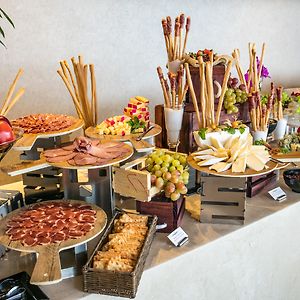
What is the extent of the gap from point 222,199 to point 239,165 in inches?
5.7

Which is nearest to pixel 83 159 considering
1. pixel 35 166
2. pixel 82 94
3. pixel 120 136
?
pixel 35 166

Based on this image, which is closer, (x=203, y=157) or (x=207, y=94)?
(x=203, y=157)

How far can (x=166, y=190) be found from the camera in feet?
4.36

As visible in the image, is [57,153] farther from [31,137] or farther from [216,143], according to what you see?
[216,143]

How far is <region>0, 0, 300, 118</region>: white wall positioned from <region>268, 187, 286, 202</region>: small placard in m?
1.78

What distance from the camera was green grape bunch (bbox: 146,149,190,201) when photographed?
A: 4.35 feet

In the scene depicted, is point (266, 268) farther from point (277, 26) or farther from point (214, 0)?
point (277, 26)

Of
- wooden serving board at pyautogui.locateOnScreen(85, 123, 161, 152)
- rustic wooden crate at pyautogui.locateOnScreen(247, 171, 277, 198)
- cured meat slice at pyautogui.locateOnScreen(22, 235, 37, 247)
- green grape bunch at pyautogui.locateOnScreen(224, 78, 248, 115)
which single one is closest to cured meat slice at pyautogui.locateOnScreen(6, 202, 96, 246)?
cured meat slice at pyautogui.locateOnScreen(22, 235, 37, 247)

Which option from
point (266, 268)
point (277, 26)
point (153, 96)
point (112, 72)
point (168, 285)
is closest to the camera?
point (168, 285)

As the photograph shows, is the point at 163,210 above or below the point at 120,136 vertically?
below

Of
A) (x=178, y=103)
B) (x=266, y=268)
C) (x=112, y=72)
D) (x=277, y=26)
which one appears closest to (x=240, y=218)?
(x=266, y=268)

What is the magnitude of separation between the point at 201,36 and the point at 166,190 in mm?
2554

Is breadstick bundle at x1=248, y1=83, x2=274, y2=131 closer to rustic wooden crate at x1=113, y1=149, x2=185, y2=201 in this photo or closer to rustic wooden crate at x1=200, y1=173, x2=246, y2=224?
rustic wooden crate at x1=200, y1=173, x2=246, y2=224

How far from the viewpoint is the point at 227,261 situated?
1.41 metres
